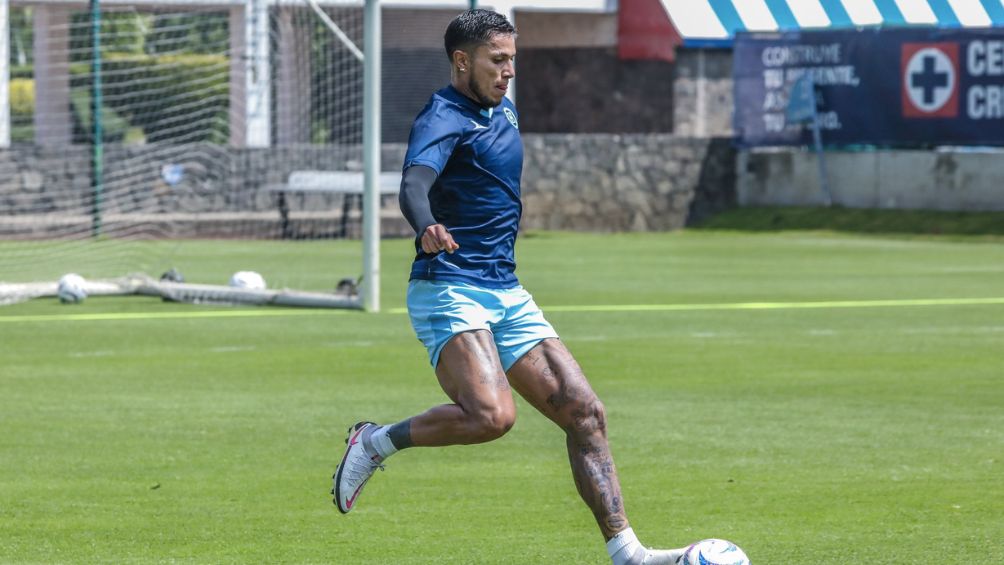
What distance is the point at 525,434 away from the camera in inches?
406

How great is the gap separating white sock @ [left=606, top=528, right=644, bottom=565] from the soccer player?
0.16 meters

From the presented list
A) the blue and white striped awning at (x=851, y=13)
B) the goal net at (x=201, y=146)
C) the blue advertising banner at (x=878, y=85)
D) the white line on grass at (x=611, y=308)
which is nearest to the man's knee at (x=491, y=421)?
the white line on grass at (x=611, y=308)

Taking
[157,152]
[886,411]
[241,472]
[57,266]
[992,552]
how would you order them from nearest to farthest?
[992,552], [241,472], [886,411], [57,266], [157,152]

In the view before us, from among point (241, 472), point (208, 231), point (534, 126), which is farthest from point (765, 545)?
point (534, 126)

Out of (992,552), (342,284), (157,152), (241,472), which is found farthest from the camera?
(157,152)

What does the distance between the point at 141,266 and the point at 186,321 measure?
5.68 metres

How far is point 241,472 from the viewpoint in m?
8.98

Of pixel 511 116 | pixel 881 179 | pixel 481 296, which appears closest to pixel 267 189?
pixel 881 179

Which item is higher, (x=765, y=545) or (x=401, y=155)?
(x=401, y=155)

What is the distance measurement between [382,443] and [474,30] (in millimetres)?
1663

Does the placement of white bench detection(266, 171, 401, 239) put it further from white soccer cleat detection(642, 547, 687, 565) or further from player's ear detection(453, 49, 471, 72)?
white soccer cleat detection(642, 547, 687, 565)

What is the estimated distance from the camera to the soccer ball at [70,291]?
60.3ft

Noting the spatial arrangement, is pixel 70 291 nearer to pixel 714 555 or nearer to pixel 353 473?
pixel 353 473

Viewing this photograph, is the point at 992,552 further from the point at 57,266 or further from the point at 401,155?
the point at 401,155
